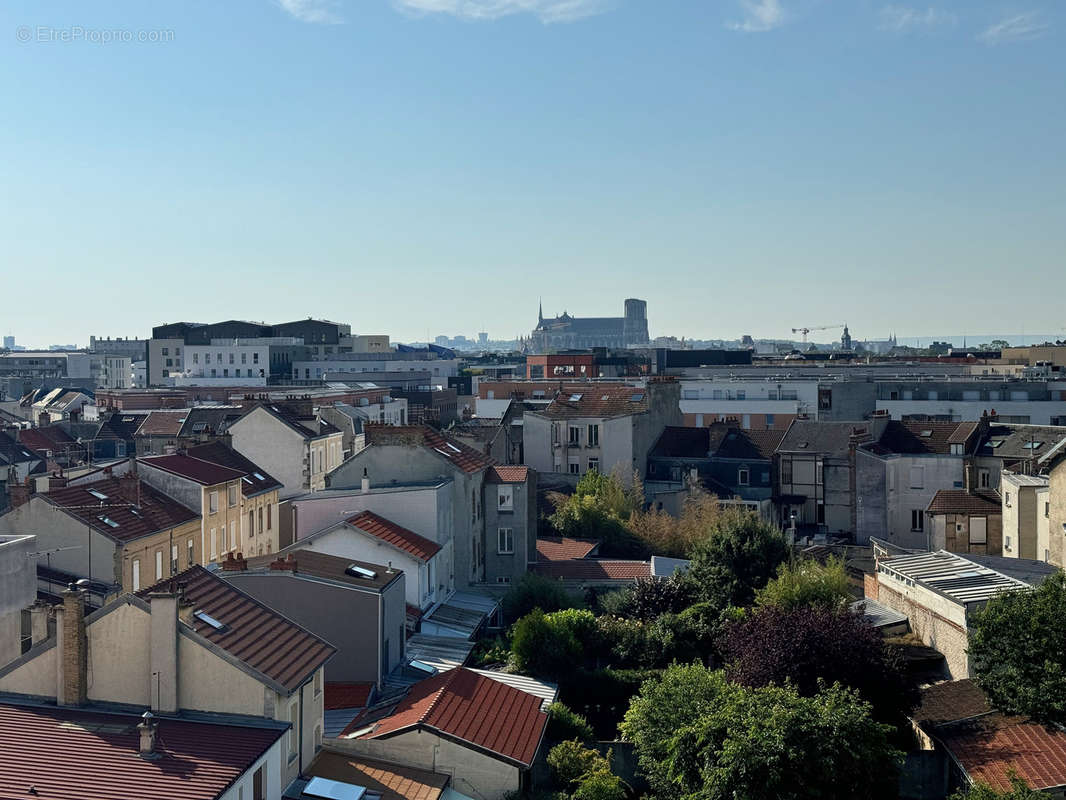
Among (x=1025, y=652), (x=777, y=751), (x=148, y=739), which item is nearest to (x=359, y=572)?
(x=148, y=739)

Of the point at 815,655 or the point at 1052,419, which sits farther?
the point at 1052,419

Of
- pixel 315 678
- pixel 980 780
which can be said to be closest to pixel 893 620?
pixel 980 780

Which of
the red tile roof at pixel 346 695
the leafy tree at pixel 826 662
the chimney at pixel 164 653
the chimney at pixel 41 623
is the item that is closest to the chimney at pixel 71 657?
the chimney at pixel 41 623

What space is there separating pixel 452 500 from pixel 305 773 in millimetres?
21580

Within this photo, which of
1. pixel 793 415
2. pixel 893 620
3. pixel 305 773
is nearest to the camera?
pixel 305 773

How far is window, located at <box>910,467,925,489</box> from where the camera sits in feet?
215

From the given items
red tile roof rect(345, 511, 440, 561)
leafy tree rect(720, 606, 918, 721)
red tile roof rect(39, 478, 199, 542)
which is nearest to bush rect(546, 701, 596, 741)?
leafy tree rect(720, 606, 918, 721)

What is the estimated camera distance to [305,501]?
1763 inches

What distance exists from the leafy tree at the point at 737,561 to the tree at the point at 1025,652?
445 inches

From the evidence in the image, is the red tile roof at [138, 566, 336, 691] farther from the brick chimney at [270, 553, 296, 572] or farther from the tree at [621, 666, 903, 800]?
the tree at [621, 666, 903, 800]

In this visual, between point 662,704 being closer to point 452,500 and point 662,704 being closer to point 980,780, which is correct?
point 980,780

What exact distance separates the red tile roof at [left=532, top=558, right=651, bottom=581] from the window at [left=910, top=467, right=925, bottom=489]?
916 inches

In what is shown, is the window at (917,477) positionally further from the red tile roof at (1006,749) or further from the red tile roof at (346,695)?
the red tile roof at (346,695)

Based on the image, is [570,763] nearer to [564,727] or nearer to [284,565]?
[564,727]
